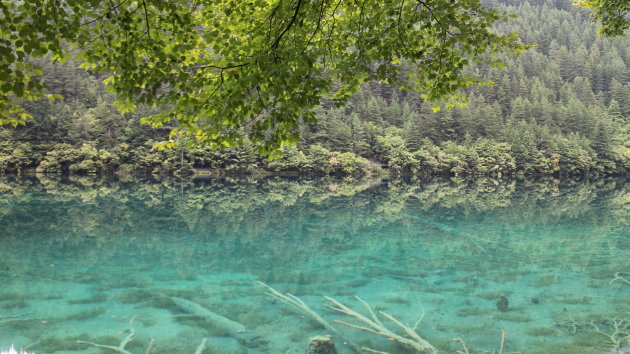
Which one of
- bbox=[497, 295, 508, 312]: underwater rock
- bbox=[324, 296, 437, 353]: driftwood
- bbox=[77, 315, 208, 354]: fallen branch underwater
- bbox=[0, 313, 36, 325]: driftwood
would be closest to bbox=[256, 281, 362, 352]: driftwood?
bbox=[324, 296, 437, 353]: driftwood

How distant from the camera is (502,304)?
9414 millimetres

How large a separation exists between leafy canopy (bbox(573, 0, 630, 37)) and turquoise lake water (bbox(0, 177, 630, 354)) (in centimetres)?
673

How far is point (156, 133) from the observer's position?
51.9m

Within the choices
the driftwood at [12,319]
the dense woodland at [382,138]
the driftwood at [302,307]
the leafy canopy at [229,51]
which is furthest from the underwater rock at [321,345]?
the dense woodland at [382,138]

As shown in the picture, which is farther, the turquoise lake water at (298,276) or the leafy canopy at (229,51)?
the turquoise lake water at (298,276)

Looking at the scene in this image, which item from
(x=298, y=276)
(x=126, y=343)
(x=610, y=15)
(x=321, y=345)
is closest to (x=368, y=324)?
(x=321, y=345)

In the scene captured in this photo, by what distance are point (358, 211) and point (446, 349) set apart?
1746cm

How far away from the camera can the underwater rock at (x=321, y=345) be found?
278 inches

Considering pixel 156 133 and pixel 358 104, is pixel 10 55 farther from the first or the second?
pixel 358 104

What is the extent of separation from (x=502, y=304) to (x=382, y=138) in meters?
48.9

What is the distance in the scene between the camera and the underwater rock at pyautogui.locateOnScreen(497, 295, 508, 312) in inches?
359

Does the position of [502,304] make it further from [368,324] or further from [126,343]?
[126,343]

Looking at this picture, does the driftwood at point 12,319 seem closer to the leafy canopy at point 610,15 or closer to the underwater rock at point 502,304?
the underwater rock at point 502,304

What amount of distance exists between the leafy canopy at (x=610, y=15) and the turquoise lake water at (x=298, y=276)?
6726mm
